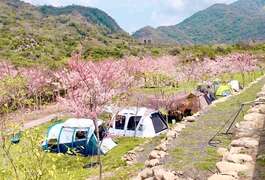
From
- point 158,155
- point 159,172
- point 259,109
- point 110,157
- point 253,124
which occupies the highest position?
point 259,109

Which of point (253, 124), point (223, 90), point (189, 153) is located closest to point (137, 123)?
point (223, 90)

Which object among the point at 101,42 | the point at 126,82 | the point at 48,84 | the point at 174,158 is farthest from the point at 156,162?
the point at 101,42

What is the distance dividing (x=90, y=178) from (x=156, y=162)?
18.6 ft

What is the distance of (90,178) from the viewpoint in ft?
53.0

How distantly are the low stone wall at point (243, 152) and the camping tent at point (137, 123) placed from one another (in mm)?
10624

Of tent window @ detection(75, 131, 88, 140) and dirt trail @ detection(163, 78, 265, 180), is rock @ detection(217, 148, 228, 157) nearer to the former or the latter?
dirt trail @ detection(163, 78, 265, 180)

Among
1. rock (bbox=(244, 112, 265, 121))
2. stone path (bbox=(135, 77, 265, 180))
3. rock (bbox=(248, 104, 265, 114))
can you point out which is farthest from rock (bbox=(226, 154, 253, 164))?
rock (bbox=(248, 104, 265, 114))

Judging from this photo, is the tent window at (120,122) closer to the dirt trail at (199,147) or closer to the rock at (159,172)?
the dirt trail at (199,147)

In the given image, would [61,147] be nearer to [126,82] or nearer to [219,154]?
[126,82]

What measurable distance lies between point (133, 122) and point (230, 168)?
15309 millimetres

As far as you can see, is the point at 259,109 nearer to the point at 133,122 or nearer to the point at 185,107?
the point at 133,122

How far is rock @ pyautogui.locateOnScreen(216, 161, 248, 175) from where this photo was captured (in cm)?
847

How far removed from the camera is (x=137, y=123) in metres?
23.7

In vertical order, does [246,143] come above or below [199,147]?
above
